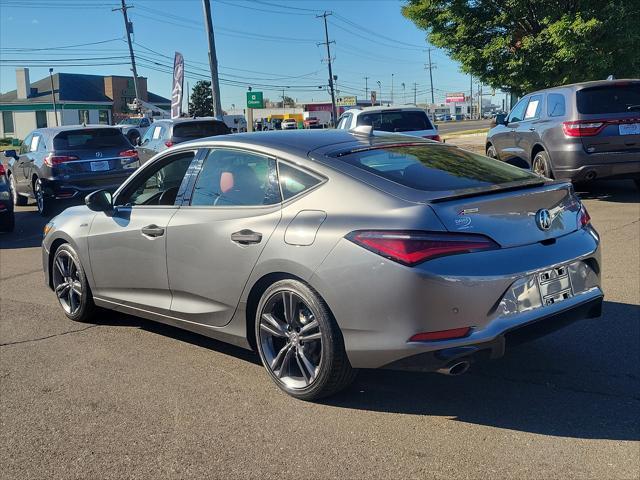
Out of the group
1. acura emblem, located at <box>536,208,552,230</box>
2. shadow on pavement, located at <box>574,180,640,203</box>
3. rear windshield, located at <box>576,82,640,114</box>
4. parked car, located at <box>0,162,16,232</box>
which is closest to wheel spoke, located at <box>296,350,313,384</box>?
acura emblem, located at <box>536,208,552,230</box>

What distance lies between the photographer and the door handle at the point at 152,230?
458cm

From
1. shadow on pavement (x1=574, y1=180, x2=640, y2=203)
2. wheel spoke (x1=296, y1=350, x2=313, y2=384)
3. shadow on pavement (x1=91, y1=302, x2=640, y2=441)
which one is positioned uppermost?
shadow on pavement (x1=574, y1=180, x2=640, y2=203)

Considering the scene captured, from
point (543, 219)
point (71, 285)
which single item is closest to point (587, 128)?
point (543, 219)

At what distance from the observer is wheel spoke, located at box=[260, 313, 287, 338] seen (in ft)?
12.7

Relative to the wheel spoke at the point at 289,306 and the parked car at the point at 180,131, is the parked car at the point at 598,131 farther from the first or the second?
the parked car at the point at 180,131

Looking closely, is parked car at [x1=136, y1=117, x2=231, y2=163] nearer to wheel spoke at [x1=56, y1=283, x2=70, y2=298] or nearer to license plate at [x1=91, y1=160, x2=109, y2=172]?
license plate at [x1=91, y1=160, x2=109, y2=172]

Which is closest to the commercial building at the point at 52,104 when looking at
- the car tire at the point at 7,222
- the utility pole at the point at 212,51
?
the utility pole at the point at 212,51

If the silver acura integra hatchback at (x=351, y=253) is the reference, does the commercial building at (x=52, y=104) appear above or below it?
above

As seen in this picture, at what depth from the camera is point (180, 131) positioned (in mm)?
15062

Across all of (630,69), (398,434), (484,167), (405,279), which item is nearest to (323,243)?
(405,279)

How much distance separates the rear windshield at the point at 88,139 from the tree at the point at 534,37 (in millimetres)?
8152

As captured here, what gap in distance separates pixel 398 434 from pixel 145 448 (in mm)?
1326

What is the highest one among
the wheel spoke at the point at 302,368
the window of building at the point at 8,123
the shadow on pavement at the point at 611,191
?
the window of building at the point at 8,123

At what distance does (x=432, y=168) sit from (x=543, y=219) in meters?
0.74
